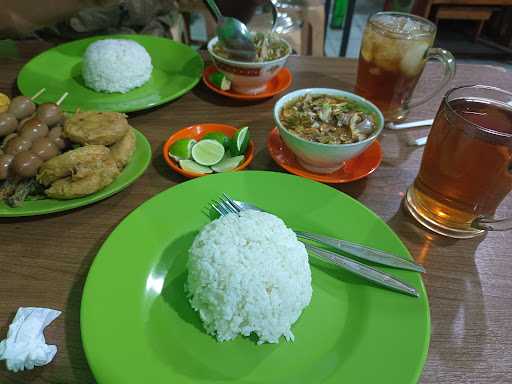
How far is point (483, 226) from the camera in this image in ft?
3.34

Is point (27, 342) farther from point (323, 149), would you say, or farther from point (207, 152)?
point (323, 149)

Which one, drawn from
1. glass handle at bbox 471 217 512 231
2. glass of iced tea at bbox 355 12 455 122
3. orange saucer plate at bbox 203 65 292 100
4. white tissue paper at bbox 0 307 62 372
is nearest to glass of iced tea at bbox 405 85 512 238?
glass handle at bbox 471 217 512 231

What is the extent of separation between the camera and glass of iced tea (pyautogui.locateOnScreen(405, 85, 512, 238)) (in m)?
0.97

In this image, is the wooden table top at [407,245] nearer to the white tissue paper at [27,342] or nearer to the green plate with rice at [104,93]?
the white tissue paper at [27,342]

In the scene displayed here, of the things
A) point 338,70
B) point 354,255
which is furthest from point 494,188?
point 338,70

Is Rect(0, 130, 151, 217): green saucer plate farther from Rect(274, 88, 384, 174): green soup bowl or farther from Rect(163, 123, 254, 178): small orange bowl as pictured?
Rect(274, 88, 384, 174): green soup bowl

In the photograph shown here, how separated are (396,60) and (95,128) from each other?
1169 millimetres

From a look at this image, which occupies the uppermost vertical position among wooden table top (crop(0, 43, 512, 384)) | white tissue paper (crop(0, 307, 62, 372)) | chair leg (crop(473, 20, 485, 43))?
white tissue paper (crop(0, 307, 62, 372))

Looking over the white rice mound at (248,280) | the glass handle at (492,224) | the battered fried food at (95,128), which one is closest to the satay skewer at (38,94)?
the battered fried food at (95,128)

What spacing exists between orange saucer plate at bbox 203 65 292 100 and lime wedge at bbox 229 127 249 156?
395mm

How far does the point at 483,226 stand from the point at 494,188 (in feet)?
0.35

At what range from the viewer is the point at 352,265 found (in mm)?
940

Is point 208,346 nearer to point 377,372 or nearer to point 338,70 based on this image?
point 377,372

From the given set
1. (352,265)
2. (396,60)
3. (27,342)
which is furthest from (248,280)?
(396,60)
